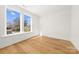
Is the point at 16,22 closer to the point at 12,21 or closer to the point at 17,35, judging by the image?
the point at 12,21

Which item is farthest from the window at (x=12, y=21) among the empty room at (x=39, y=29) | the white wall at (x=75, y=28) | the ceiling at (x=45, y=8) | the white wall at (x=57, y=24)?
the white wall at (x=75, y=28)

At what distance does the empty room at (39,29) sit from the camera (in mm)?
2084

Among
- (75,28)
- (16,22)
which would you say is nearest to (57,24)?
(75,28)

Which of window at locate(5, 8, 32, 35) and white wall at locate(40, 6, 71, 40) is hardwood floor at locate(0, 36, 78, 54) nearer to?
white wall at locate(40, 6, 71, 40)

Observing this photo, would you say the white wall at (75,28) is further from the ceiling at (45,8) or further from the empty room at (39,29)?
the ceiling at (45,8)

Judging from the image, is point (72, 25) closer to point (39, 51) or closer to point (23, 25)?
point (39, 51)

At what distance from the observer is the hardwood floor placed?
2.11 m

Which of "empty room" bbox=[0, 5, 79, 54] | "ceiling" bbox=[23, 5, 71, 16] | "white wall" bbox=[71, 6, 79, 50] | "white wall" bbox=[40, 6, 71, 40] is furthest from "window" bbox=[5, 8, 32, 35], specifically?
"white wall" bbox=[71, 6, 79, 50]

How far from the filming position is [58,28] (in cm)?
222

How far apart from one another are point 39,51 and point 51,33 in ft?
1.63

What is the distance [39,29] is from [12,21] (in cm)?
63
